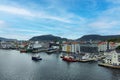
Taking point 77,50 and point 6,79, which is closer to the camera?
point 6,79

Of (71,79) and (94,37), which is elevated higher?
(94,37)

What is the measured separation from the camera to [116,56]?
27125mm

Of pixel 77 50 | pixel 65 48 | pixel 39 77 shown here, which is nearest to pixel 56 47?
pixel 65 48

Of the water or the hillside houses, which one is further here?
the hillside houses

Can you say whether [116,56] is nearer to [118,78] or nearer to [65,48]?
[118,78]

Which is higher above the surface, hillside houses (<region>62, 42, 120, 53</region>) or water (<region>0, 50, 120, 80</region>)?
hillside houses (<region>62, 42, 120, 53</region>)

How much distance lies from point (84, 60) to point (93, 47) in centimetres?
2064

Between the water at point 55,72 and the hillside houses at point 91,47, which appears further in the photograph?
the hillside houses at point 91,47

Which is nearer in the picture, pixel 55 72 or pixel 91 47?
pixel 55 72

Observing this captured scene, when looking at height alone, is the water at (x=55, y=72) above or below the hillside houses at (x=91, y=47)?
below

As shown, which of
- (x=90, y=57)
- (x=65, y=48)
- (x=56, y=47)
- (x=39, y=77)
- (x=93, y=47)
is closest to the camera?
(x=39, y=77)

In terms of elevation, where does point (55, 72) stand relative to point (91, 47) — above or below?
below

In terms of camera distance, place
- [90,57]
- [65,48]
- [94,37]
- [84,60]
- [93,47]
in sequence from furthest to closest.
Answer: [94,37] → [65,48] → [93,47] → [90,57] → [84,60]

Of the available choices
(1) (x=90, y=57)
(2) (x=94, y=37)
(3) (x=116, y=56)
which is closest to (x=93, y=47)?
(1) (x=90, y=57)
